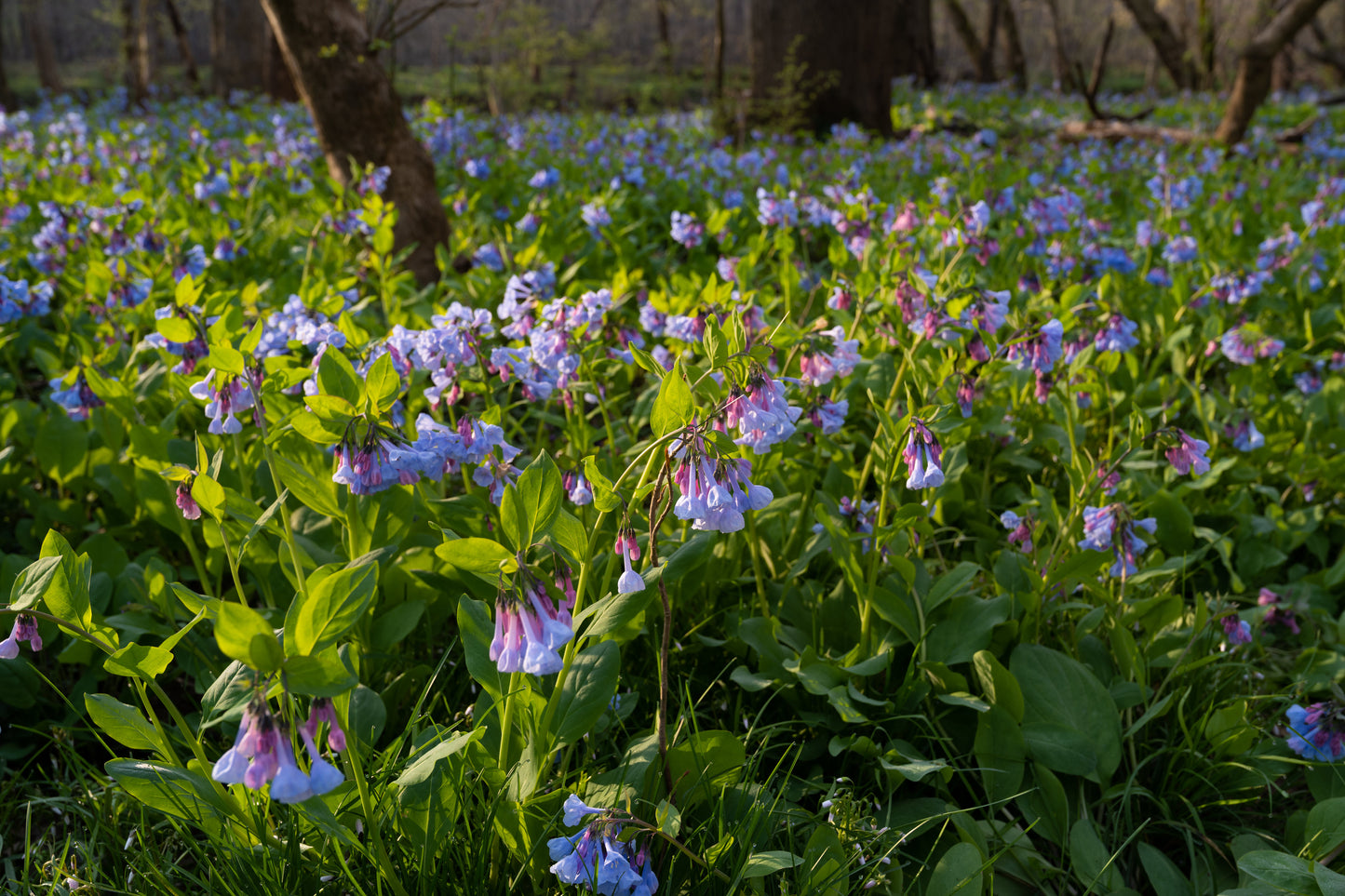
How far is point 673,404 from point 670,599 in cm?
68

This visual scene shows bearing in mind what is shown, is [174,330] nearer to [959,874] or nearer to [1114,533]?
[959,874]

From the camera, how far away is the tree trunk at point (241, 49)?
519 inches

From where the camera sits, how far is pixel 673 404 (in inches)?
42.2

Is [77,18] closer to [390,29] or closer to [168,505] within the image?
[390,29]

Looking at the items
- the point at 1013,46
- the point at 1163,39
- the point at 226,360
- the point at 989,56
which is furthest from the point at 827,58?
the point at 989,56

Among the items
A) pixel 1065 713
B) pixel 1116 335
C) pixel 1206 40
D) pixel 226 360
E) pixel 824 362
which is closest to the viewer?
pixel 226 360

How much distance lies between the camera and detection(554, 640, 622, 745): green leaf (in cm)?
119

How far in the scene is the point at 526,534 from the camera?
1.08 meters

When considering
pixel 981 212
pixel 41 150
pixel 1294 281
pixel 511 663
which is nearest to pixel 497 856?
pixel 511 663

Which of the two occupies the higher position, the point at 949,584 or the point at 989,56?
the point at 989,56

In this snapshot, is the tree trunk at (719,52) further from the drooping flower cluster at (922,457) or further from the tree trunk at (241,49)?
the tree trunk at (241,49)

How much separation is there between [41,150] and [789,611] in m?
7.41

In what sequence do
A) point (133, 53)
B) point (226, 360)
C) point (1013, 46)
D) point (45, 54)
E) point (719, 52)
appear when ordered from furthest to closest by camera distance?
point (1013, 46)
point (45, 54)
point (133, 53)
point (719, 52)
point (226, 360)

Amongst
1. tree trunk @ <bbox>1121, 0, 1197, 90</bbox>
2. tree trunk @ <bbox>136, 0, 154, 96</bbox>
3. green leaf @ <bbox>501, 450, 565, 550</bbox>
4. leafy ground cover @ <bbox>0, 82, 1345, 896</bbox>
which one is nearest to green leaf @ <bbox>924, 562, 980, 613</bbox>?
leafy ground cover @ <bbox>0, 82, 1345, 896</bbox>
